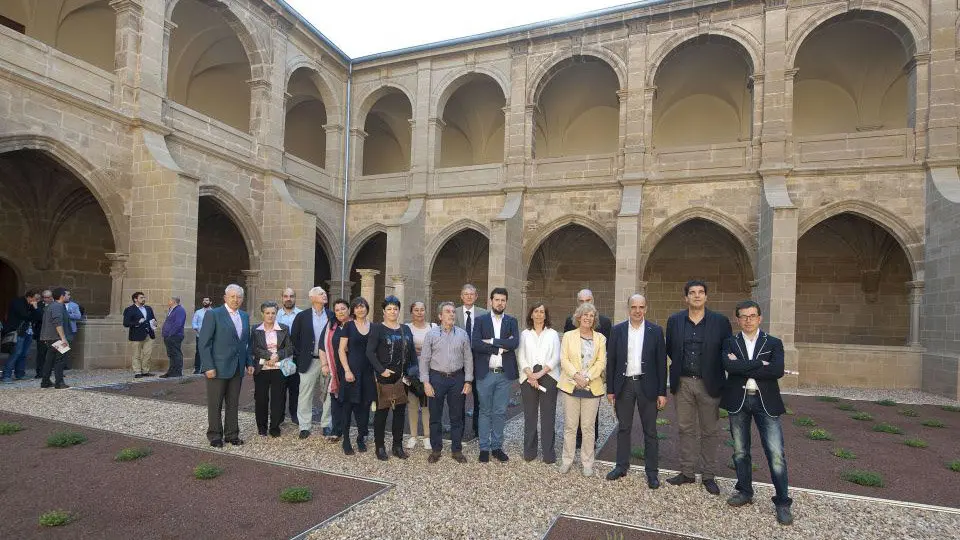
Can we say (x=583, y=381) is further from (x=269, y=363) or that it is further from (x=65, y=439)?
(x=65, y=439)

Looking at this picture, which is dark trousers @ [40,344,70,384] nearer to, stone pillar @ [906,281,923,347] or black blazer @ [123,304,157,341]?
black blazer @ [123,304,157,341]

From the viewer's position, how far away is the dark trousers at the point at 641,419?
443 cm

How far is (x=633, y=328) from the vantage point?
4625mm

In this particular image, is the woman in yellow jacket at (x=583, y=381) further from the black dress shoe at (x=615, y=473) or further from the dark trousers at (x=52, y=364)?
the dark trousers at (x=52, y=364)

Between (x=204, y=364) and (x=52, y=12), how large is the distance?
42.8 ft

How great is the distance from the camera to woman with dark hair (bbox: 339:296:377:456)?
501 cm

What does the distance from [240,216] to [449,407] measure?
33.6 ft

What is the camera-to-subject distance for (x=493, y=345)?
16.4 ft

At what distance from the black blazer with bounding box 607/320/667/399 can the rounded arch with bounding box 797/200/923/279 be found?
374 inches

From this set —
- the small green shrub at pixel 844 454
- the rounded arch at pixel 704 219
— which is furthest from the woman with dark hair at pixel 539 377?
the rounded arch at pixel 704 219

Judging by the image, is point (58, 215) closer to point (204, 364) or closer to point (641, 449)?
point (204, 364)

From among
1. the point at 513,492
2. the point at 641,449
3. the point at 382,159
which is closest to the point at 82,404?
the point at 513,492

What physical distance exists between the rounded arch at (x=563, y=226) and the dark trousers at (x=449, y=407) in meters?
8.98

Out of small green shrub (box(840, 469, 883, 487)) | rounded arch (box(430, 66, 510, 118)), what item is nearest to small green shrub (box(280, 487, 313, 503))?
small green shrub (box(840, 469, 883, 487))
